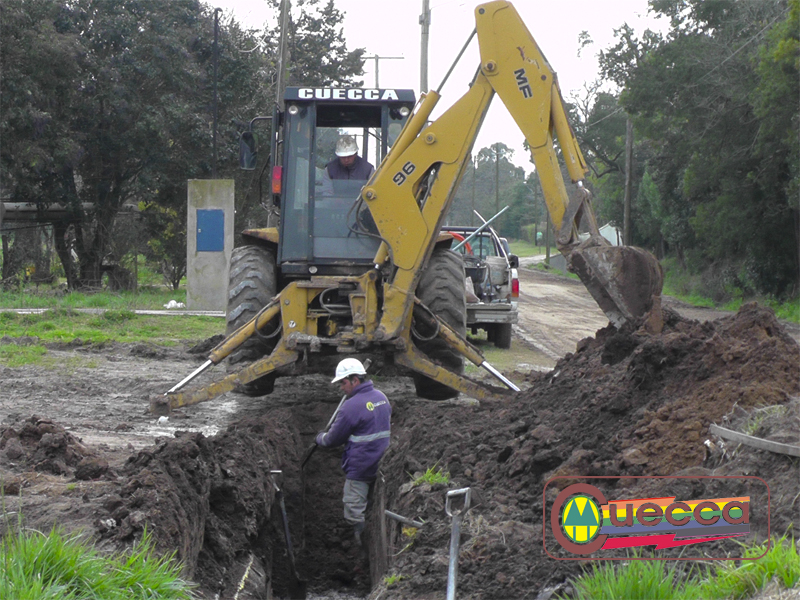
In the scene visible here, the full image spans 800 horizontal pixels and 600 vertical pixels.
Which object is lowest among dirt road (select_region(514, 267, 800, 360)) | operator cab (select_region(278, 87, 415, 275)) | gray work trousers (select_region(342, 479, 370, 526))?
gray work trousers (select_region(342, 479, 370, 526))

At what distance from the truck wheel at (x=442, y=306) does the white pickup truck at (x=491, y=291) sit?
4972mm

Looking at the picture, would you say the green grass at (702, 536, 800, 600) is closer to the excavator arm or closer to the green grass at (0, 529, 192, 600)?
the green grass at (0, 529, 192, 600)

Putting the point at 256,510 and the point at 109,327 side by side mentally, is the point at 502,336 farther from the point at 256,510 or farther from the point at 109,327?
the point at 256,510

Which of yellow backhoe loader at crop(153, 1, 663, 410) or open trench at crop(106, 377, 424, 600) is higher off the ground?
yellow backhoe loader at crop(153, 1, 663, 410)

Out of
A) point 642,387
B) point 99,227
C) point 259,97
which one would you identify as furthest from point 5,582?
point 259,97

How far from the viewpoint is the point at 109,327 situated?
16141 millimetres

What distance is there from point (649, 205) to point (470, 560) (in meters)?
38.6

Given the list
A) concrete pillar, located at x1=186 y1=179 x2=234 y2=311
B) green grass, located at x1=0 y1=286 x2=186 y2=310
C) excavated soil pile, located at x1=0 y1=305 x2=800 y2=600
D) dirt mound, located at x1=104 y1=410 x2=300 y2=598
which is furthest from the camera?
concrete pillar, located at x1=186 y1=179 x2=234 y2=311

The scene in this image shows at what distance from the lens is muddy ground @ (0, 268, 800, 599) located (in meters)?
4.61

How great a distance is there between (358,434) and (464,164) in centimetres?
267

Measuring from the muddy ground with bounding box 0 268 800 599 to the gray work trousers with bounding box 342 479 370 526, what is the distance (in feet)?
0.57

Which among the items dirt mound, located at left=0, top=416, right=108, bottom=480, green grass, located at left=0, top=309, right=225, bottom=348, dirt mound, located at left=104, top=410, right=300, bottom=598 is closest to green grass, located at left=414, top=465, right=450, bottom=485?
dirt mound, located at left=104, top=410, right=300, bottom=598

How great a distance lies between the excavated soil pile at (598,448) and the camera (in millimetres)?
4363

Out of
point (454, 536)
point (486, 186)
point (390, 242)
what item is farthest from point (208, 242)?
point (486, 186)
